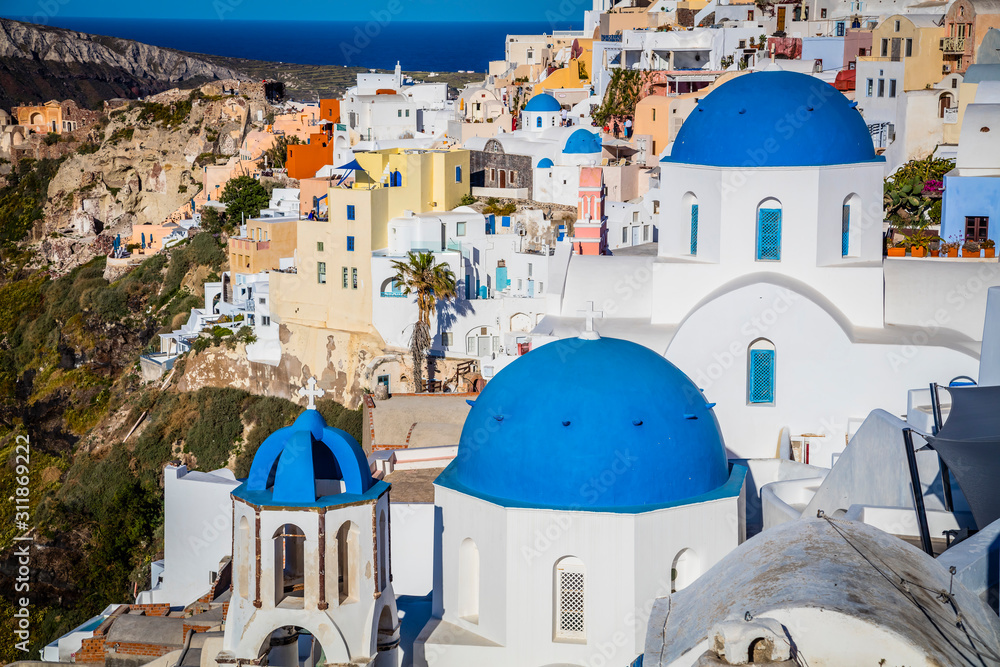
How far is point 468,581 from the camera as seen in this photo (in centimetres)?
1420

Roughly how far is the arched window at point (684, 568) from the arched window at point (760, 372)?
5.59m

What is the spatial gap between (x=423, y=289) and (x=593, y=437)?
72.2 feet

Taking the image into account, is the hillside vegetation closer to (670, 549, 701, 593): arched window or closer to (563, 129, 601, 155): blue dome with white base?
(563, 129, 601, 155): blue dome with white base

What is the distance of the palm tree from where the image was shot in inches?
1359

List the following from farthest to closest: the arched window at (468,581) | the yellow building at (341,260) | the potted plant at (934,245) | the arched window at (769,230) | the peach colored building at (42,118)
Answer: the peach colored building at (42,118) → the yellow building at (341,260) → the potted plant at (934,245) → the arched window at (769,230) → the arched window at (468,581)

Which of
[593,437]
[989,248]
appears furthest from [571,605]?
[989,248]

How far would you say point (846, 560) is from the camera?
957cm

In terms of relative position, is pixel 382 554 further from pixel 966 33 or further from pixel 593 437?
pixel 966 33

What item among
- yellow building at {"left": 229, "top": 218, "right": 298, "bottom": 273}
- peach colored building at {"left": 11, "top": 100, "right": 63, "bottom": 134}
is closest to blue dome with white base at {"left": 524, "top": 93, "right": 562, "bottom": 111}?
yellow building at {"left": 229, "top": 218, "right": 298, "bottom": 273}

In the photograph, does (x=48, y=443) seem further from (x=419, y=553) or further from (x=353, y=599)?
(x=353, y=599)

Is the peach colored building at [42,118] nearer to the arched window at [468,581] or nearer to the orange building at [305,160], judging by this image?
the orange building at [305,160]

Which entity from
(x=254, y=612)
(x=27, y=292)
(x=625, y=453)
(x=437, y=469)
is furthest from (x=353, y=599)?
(x=27, y=292)

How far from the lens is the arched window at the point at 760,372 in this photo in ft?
62.0

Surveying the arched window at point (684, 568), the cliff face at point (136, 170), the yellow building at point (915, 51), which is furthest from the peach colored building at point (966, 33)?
the cliff face at point (136, 170)
